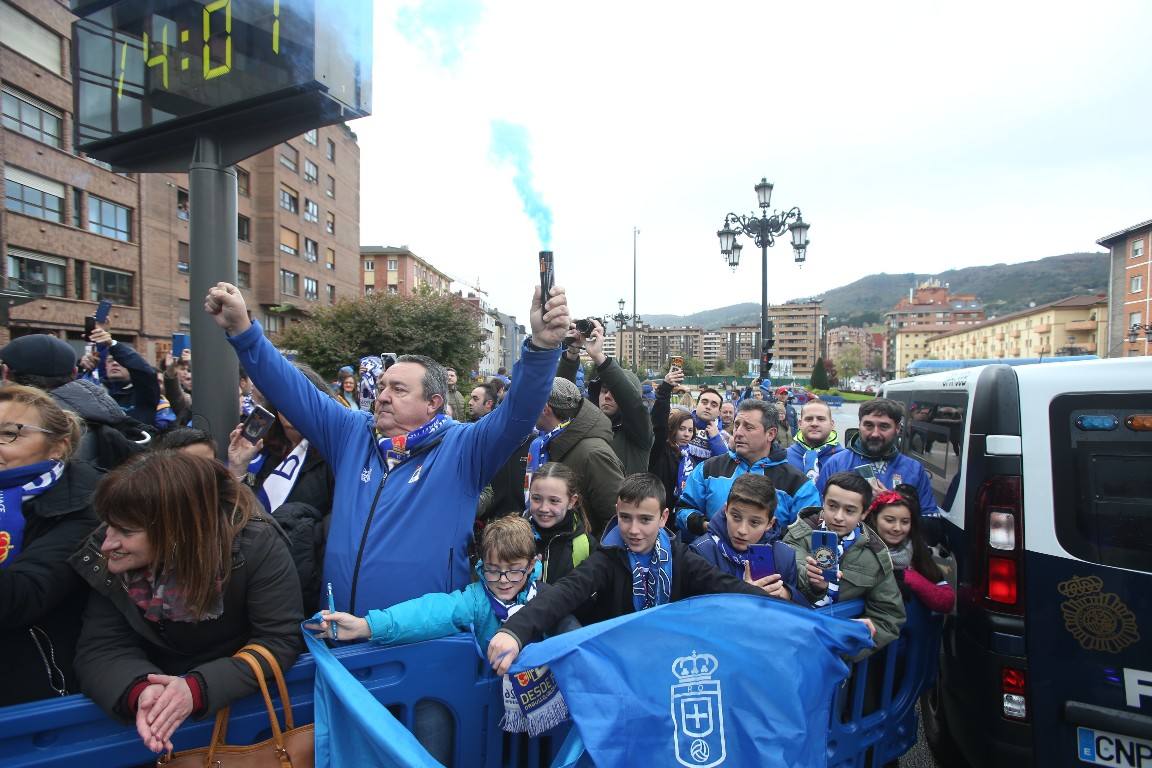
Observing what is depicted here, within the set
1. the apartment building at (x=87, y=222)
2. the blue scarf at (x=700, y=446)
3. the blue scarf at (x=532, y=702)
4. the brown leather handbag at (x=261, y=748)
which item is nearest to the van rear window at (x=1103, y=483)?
the blue scarf at (x=532, y=702)

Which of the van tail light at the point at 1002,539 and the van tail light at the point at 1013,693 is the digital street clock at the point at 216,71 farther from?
the van tail light at the point at 1013,693

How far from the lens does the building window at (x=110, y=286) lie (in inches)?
1054

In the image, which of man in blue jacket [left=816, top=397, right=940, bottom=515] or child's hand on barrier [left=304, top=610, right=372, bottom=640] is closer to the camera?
child's hand on barrier [left=304, top=610, right=372, bottom=640]

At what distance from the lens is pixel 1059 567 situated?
2.49 m

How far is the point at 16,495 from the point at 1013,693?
379cm

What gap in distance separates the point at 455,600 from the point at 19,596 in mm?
1227

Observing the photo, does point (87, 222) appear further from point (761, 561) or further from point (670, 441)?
point (761, 561)

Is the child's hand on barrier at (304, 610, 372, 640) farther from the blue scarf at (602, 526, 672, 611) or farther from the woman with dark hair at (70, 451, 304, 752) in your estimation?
the blue scarf at (602, 526, 672, 611)

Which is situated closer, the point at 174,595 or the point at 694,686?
the point at 174,595

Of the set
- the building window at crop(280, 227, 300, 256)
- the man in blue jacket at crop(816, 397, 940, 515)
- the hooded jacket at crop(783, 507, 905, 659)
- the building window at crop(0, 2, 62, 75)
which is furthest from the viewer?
the building window at crop(280, 227, 300, 256)

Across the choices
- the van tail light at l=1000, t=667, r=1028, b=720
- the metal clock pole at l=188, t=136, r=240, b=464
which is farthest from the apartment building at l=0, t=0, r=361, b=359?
the van tail light at l=1000, t=667, r=1028, b=720

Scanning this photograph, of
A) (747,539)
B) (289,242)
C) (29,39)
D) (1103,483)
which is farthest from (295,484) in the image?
(289,242)

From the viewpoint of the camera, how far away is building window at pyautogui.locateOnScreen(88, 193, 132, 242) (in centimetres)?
2655

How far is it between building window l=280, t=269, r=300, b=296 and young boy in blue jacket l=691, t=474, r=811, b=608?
42276 millimetres
